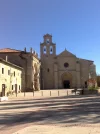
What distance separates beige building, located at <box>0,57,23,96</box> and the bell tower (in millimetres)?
20770

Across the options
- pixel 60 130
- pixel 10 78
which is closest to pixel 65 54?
pixel 10 78

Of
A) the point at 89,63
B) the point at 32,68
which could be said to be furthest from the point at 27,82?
the point at 89,63

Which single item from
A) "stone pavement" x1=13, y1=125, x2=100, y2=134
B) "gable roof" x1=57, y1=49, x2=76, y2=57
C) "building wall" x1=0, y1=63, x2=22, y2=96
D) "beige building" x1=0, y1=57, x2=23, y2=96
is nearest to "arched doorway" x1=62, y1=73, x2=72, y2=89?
"gable roof" x1=57, y1=49, x2=76, y2=57

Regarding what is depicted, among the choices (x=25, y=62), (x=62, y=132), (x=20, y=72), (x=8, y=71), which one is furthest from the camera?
(x=25, y=62)

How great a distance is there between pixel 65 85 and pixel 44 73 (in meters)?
6.96

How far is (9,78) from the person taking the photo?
39344 mm

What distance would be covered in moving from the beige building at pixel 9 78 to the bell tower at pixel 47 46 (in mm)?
20770

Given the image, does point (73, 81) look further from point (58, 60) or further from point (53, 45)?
point (53, 45)

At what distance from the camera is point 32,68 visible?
52.3 m

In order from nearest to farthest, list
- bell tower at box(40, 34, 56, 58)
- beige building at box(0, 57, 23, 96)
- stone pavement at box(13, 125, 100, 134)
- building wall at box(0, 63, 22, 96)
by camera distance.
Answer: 1. stone pavement at box(13, 125, 100, 134)
2. beige building at box(0, 57, 23, 96)
3. building wall at box(0, 63, 22, 96)
4. bell tower at box(40, 34, 56, 58)

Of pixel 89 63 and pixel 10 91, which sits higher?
pixel 89 63

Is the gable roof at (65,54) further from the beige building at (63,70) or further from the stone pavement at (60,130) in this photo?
the stone pavement at (60,130)

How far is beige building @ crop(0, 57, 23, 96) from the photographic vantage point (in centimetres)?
3531

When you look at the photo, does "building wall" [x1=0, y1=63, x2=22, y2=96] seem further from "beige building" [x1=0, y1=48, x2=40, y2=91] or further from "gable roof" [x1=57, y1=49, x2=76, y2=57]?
"gable roof" [x1=57, y1=49, x2=76, y2=57]
